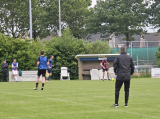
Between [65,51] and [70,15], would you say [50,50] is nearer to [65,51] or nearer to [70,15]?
[65,51]

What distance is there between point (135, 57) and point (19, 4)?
24.1 m

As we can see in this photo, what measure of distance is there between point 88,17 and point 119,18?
6.35m

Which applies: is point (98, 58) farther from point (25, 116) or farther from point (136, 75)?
point (25, 116)

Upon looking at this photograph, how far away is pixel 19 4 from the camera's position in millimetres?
56156

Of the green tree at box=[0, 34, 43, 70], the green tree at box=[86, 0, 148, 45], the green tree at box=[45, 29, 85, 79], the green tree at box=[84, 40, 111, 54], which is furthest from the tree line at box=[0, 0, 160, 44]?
the green tree at box=[0, 34, 43, 70]

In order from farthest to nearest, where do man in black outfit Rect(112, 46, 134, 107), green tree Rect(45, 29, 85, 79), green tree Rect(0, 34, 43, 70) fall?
green tree Rect(45, 29, 85, 79), green tree Rect(0, 34, 43, 70), man in black outfit Rect(112, 46, 134, 107)

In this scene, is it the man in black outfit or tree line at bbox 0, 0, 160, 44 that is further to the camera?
tree line at bbox 0, 0, 160, 44

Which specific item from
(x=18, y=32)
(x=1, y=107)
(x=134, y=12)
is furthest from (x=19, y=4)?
(x=1, y=107)

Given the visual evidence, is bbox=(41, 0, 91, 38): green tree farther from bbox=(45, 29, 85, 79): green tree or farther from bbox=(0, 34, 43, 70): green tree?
bbox=(0, 34, 43, 70): green tree

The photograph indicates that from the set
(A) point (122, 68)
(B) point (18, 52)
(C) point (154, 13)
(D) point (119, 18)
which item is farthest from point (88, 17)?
→ (A) point (122, 68)

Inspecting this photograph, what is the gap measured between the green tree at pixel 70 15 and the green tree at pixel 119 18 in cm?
334

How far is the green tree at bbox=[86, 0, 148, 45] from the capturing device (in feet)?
174

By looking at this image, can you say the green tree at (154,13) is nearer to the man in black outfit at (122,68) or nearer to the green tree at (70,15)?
the green tree at (70,15)

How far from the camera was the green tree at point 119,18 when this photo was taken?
53.1m
